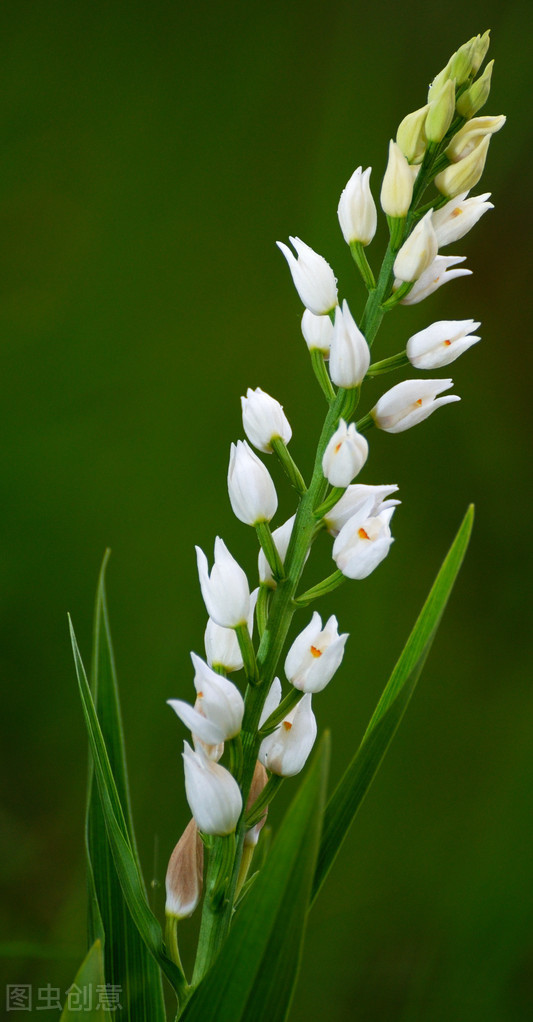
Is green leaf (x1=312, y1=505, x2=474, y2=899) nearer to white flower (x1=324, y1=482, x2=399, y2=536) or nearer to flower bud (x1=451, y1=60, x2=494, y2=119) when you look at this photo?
white flower (x1=324, y1=482, x2=399, y2=536)

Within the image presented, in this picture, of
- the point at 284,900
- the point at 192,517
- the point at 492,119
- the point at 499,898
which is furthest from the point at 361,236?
the point at 499,898

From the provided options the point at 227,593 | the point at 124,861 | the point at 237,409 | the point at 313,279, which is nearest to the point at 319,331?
the point at 313,279

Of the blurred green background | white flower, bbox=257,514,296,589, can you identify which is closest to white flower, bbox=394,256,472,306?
white flower, bbox=257,514,296,589

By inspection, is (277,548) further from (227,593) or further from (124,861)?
(124,861)

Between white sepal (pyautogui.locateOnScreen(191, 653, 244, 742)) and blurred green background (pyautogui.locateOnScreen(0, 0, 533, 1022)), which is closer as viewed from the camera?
white sepal (pyautogui.locateOnScreen(191, 653, 244, 742))

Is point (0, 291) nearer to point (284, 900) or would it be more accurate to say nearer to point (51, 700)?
point (51, 700)

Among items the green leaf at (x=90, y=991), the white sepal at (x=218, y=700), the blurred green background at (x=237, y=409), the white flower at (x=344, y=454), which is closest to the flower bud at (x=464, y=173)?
the white flower at (x=344, y=454)
